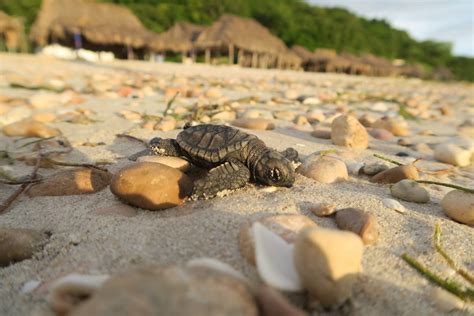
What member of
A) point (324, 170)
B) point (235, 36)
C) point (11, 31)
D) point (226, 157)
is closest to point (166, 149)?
point (226, 157)

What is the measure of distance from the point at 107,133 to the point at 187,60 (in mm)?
23144

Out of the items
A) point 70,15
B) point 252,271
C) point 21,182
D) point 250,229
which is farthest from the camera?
point 70,15

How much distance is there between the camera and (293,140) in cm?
338

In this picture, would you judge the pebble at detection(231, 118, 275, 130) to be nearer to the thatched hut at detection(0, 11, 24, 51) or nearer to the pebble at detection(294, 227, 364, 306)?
the pebble at detection(294, 227, 364, 306)

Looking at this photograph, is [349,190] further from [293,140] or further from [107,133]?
[107,133]

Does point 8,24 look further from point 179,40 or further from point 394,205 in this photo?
point 394,205

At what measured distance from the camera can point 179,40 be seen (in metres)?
23.2

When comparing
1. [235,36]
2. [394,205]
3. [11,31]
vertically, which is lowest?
[394,205]

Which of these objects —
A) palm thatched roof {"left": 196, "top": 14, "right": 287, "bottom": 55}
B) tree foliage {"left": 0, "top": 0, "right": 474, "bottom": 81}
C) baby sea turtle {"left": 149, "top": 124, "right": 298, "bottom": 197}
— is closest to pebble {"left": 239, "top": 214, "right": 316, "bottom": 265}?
baby sea turtle {"left": 149, "top": 124, "right": 298, "bottom": 197}

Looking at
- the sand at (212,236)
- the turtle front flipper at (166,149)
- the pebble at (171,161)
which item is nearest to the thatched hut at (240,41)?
the turtle front flipper at (166,149)

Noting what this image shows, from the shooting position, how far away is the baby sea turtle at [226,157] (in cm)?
191

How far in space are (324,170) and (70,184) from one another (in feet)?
5.12

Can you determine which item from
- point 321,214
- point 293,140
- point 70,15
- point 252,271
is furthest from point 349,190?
point 70,15

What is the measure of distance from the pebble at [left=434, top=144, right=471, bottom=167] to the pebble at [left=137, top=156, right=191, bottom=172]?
2.28 metres
